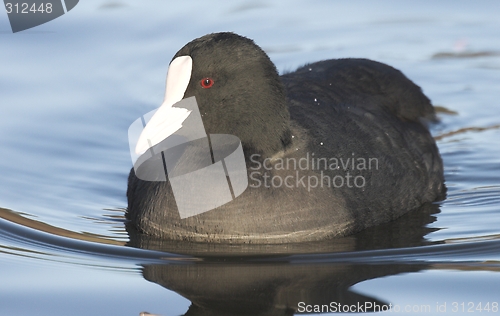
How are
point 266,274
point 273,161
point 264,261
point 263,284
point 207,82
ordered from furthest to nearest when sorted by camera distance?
point 273,161, point 207,82, point 264,261, point 266,274, point 263,284

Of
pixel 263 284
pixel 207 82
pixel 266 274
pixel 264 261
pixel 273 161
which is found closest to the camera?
pixel 263 284

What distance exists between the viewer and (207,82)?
5.21 metres

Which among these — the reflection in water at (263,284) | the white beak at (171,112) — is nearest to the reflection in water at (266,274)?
the reflection in water at (263,284)

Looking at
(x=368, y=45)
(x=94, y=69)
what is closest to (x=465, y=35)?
(x=368, y=45)

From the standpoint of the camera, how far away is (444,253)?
530 centimetres

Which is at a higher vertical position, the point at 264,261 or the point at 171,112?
the point at 171,112

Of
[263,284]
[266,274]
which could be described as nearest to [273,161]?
[266,274]

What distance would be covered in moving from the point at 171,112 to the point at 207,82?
26 cm

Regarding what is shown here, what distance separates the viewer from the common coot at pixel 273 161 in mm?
5199

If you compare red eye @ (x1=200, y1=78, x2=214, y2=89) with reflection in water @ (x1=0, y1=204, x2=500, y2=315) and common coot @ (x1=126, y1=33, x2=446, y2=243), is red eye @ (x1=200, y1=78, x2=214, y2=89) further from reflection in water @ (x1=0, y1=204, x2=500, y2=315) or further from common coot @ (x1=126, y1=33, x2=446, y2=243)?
reflection in water @ (x1=0, y1=204, x2=500, y2=315)

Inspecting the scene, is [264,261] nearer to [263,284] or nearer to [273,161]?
[263,284]

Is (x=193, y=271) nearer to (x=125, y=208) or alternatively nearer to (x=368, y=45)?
(x=125, y=208)

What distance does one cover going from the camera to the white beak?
515 cm

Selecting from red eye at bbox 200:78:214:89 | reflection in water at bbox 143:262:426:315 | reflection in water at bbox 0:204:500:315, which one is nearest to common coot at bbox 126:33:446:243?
red eye at bbox 200:78:214:89
